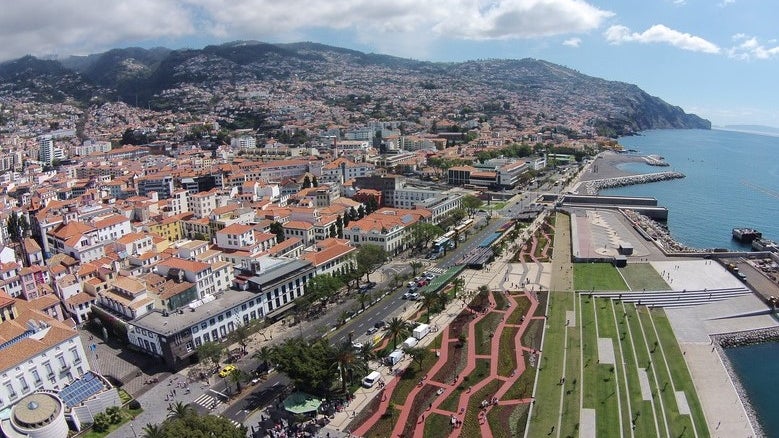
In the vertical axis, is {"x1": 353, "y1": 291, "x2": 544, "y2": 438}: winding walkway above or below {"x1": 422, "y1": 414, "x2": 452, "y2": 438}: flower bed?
above

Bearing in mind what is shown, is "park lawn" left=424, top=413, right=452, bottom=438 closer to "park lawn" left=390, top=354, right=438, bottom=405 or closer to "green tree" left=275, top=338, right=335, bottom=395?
"park lawn" left=390, top=354, right=438, bottom=405

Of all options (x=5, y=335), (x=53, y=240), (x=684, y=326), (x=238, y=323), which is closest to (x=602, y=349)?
(x=684, y=326)

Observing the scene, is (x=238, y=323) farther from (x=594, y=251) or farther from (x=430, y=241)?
(x=594, y=251)

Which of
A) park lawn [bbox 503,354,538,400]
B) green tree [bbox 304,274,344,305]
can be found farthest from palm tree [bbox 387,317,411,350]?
park lawn [bbox 503,354,538,400]

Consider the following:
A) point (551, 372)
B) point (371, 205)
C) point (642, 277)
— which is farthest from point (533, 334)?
point (371, 205)

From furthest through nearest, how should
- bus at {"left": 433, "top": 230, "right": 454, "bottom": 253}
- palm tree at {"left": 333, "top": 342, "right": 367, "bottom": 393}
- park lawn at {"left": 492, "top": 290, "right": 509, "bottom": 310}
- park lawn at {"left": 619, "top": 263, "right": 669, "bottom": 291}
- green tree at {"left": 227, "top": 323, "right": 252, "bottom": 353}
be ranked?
1. bus at {"left": 433, "top": 230, "right": 454, "bottom": 253}
2. park lawn at {"left": 619, "top": 263, "right": 669, "bottom": 291}
3. park lawn at {"left": 492, "top": 290, "right": 509, "bottom": 310}
4. green tree at {"left": 227, "top": 323, "right": 252, "bottom": 353}
5. palm tree at {"left": 333, "top": 342, "right": 367, "bottom": 393}

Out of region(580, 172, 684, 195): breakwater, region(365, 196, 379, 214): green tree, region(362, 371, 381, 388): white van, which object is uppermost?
region(365, 196, 379, 214): green tree

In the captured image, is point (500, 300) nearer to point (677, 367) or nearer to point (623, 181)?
point (677, 367)
